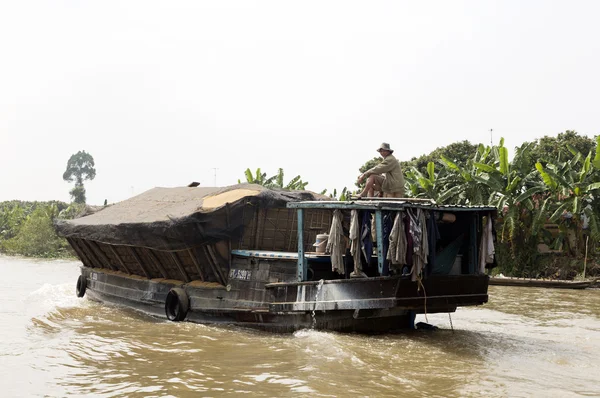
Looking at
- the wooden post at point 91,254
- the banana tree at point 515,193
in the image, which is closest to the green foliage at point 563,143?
the banana tree at point 515,193

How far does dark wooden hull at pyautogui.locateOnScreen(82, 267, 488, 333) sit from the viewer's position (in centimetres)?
835

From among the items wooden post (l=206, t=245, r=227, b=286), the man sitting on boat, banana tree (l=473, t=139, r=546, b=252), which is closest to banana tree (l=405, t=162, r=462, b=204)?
banana tree (l=473, t=139, r=546, b=252)

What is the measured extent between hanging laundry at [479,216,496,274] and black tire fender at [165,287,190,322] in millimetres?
4837

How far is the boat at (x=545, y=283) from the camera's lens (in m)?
18.0

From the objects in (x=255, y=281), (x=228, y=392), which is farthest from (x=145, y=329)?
(x=228, y=392)

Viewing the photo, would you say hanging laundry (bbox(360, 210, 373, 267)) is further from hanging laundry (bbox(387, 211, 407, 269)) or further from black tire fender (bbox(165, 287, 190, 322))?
black tire fender (bbox(165, 287, 190, 322))

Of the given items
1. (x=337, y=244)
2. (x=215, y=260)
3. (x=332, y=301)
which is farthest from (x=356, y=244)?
(x=215, y=260)

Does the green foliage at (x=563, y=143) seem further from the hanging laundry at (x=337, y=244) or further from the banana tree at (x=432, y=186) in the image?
the hanging laundry at (x=337, y=244)

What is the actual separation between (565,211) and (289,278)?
1326 centimetres

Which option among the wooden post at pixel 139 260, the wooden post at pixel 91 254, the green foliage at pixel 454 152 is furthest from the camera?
the green foliage at pixel 454 152

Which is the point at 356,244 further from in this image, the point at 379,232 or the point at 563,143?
the point at 563,143

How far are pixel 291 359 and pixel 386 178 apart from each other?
3389mm

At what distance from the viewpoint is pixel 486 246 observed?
920cm

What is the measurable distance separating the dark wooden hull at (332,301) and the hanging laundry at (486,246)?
24cm
